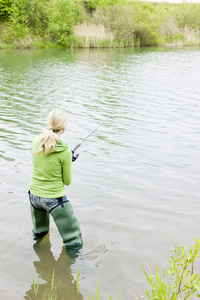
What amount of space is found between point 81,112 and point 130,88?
4.78 meters

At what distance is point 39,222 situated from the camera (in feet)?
13.8

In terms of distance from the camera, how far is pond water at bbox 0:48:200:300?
4020 mm

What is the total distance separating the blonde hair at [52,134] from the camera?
3.61 metres

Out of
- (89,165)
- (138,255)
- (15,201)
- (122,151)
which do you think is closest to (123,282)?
(138,255)

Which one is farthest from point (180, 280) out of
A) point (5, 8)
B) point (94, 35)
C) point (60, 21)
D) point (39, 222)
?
point (5, 8)

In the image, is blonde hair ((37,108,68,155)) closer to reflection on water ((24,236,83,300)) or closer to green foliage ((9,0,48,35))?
reflection on water ((24,236,83,300))

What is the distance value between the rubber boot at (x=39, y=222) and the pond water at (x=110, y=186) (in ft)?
0.73

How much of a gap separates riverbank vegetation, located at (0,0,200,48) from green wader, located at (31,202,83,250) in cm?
3460

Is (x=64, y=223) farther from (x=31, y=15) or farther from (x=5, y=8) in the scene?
(x=5, y=8)

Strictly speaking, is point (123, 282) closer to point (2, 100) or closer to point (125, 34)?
Result: point (2, 100)

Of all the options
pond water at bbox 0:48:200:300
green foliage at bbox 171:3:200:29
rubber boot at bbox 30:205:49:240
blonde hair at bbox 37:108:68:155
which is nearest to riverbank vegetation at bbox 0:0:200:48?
green foliage at bbox 171:3:200:29

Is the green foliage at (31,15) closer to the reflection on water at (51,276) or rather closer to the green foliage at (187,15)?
the green foliage at (187,15)

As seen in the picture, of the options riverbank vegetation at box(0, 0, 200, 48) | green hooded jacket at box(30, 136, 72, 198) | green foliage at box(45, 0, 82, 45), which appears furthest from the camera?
green foliage at box(45, 0, 82, 45)

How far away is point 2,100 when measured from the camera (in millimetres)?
13250
